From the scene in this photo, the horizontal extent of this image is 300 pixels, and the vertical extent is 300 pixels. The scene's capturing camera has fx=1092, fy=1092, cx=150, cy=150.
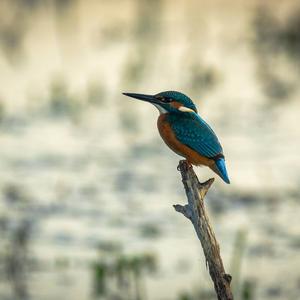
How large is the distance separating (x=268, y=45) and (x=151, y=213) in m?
4.53

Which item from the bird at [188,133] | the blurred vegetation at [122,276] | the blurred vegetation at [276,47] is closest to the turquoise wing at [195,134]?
the bird at [188,133]

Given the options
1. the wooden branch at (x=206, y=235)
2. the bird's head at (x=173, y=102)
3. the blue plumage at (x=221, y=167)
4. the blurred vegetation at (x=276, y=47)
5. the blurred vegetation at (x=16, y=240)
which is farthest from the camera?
the blurred vegetation at (x=276, y=47)

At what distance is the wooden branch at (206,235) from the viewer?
423 cm

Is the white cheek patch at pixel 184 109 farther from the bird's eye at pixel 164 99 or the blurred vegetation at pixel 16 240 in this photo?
the blurred vegetation at pixel 16 240

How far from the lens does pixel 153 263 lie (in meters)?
7.32

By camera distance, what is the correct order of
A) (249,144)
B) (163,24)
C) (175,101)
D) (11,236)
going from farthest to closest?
(163,24) → (249,144) → (11,236) → (175,101)

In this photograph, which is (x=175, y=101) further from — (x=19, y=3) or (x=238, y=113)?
(x=19, y=3)

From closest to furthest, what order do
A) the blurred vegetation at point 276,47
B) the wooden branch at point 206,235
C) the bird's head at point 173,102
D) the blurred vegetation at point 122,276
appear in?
the wooden branch at point 206,235
the bird's head at point 173,102
the blurred vegetation at point 122,276
the blurred vegetation at point 276,47

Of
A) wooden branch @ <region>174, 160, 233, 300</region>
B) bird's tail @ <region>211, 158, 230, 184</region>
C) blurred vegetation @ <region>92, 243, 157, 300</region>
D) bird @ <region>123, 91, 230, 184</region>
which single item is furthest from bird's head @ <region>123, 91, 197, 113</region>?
blurred vegetation @ <region>92, 243, 157, 300</region>

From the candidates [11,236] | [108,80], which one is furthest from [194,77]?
[11,236]

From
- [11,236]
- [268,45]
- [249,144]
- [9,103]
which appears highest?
[268,45]

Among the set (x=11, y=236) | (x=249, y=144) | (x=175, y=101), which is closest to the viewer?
(x=175, y=101)

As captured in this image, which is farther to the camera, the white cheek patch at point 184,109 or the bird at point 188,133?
the white cheek patch at point 184,109

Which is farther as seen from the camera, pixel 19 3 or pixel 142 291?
pixel 19 3
